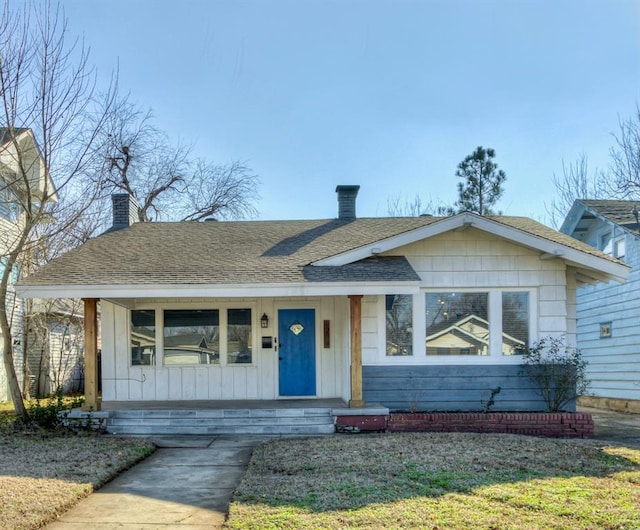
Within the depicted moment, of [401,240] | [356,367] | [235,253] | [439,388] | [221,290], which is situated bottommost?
[439,388]

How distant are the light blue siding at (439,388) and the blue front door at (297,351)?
175cm

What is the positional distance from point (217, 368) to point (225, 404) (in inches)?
36.5

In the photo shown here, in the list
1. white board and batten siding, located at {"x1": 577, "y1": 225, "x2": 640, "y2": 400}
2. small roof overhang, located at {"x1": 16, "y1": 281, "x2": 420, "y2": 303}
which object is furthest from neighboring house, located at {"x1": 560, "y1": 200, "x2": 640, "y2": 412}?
small roof overhang, located at {"x1": 16, "y1": 281, "x2": 420, "y2": 303}

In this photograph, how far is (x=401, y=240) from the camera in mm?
9719

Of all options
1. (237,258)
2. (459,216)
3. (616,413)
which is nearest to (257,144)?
(237,258)

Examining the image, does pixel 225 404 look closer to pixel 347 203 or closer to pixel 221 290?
pixel 221 290

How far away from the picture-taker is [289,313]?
11359 mm

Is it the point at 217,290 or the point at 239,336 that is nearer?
the point at 217,290

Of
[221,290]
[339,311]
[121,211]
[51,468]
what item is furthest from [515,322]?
[121,211]

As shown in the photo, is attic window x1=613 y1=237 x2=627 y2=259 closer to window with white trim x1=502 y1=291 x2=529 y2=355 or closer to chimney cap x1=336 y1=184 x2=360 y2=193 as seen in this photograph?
window with white trim x1=502 y1=291 x2=529 y2=355

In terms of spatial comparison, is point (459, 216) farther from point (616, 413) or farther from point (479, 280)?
point (616, 413)

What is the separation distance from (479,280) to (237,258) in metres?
4.51

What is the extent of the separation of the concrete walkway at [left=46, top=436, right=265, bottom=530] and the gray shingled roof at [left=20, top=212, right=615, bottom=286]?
293 centimetres

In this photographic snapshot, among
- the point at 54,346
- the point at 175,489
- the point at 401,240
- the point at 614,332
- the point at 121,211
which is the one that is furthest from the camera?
the point at 54,346
